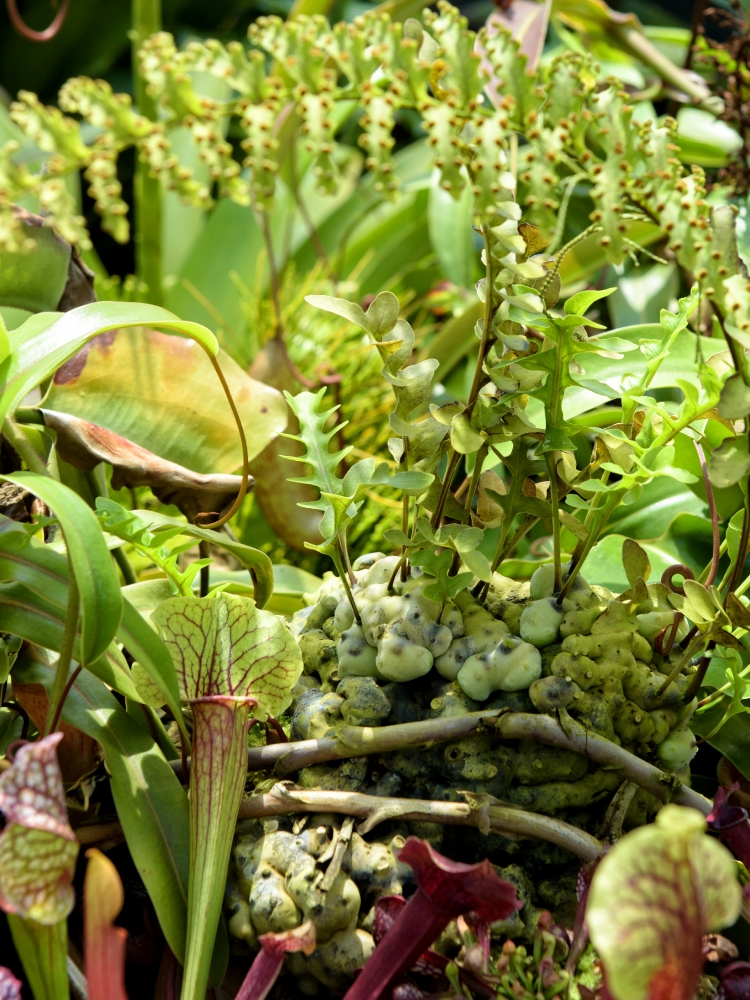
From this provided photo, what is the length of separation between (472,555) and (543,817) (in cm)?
14

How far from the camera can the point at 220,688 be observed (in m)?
0.47

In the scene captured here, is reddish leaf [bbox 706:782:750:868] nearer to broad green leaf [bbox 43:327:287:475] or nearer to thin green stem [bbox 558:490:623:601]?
thin green stem [bbox 558:490:623:601]

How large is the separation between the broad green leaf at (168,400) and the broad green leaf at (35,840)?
31 cm

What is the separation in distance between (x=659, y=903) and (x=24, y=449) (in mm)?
399

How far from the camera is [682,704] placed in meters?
0.50

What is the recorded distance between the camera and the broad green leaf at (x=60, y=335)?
44 cm

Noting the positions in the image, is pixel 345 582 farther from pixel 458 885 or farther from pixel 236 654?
pixel 458 885

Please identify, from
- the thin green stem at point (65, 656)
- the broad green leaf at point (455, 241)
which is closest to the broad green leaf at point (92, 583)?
the thin green stem at point (65, 656)

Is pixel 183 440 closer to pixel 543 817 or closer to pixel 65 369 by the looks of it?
pixel 65 369

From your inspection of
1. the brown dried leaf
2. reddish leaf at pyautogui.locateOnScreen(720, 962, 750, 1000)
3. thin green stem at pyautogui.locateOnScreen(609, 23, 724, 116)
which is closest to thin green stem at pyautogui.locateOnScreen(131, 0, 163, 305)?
thin green stem at pyautogui.locateOnScreen(609, 23, 724, 116)

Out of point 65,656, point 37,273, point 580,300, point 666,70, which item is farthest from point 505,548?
point 666,70

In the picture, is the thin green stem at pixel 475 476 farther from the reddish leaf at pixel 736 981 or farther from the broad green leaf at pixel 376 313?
the reddish leaf at pixel 736 981

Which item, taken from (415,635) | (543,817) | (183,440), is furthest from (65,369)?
(543,817)

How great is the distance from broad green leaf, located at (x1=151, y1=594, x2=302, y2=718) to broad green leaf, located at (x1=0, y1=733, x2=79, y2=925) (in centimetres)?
11
